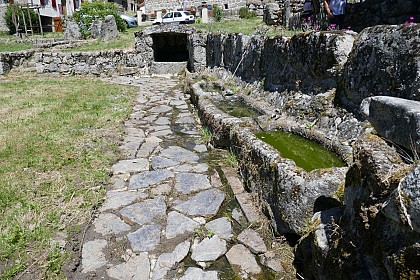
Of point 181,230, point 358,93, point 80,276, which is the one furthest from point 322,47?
point 80,276

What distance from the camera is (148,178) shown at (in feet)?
13.2

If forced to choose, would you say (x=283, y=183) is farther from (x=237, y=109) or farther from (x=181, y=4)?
(x=181, y=4)

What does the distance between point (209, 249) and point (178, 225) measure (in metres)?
0.46

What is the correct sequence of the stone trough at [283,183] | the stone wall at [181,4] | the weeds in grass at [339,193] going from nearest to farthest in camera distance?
the weeds in grass at [339,193]
the stone trough at [283,183]
the stone wall at [181,4]

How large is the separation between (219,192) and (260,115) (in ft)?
6.38

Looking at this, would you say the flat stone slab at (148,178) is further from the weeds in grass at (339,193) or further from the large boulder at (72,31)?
the large boulder at (72,31)

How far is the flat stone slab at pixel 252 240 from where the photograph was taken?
2.73 m

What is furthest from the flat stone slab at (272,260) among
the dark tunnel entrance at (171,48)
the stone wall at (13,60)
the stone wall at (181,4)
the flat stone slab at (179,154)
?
the stone wall at (181,4)

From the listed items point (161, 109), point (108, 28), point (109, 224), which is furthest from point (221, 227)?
point (108, 28)

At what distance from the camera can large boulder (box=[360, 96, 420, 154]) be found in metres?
1.59

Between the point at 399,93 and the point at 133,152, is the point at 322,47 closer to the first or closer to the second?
the point at 399,93

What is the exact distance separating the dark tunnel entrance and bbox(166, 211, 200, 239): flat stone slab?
39.6ft

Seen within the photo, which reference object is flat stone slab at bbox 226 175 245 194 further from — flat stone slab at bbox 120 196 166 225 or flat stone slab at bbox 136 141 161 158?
flat stone slab at bbox 136 141 161 158

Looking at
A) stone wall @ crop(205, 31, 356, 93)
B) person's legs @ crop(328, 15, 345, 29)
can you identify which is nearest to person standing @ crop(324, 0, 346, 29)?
person's legs @ crop(328, 15, 345, 29)
